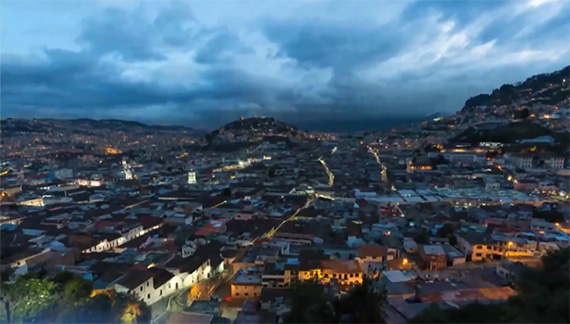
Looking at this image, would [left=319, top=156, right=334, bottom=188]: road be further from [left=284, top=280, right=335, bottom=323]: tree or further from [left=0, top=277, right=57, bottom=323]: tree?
[left=0, top=277, right=57, bottom=323]: tree

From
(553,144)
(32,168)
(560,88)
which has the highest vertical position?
(560,88)

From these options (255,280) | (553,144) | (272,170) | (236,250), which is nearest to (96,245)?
(236,250)

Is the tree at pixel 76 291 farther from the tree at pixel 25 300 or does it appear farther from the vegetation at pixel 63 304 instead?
the tree at pixel 25 300

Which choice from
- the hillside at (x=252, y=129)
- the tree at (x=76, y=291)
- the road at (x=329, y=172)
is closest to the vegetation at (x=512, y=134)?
the road at (x=329, y=172)

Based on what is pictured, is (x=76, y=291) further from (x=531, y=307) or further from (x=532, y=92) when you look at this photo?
(x=532, y=92)

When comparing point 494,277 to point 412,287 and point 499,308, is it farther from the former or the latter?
point 499,308

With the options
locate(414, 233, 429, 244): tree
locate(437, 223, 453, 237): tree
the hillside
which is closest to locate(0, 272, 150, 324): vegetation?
locate(414, 233, 429, 244): tree
